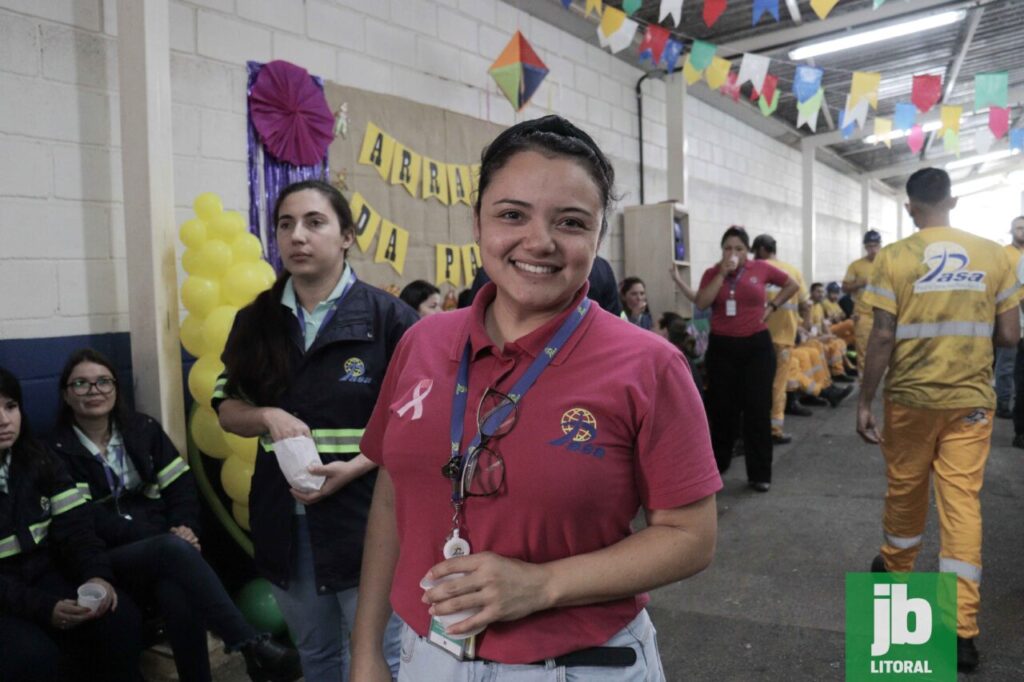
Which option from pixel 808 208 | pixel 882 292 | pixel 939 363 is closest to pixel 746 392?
pixel 882 292

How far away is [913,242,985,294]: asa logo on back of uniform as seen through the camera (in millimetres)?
2814

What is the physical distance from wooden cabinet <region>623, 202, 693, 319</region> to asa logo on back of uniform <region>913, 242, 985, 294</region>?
13.0ft

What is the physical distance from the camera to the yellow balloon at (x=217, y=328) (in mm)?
2846

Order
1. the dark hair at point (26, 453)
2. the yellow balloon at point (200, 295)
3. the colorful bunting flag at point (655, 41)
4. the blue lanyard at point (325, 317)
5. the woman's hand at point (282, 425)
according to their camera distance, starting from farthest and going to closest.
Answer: the colorful bunting flag at point (655, 41)
the yellow balloon at point (200, 295)
the dark hair at point (26, 453)
the blue lanyard at point (325, 317)
the woman's hand at point (282, 425)

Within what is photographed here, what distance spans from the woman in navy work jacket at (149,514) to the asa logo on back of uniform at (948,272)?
2716mm

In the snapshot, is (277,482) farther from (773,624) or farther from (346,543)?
(773,624)

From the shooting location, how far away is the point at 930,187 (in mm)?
2877

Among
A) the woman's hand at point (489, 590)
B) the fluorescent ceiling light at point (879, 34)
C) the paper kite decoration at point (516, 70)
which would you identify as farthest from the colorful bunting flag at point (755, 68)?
the woman's hand at point (489, 590)

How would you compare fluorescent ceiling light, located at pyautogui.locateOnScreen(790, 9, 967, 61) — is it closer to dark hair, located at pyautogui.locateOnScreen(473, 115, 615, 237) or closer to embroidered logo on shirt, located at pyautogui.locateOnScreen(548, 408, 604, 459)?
dark hair, located at pyautogui.locateOnScreen(473, 115, 615, 237)

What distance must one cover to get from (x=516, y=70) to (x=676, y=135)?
330cm

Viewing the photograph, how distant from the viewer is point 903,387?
289 centimetres

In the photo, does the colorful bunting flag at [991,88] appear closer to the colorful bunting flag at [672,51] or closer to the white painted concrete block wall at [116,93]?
the colorful bunting flag at [672,51]

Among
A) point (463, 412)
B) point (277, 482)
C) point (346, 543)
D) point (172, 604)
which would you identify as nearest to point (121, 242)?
point (172, 604)

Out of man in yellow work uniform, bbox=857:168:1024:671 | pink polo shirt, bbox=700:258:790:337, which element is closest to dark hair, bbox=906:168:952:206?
man in yellow work uniform, bbox=857:168:1024:671
